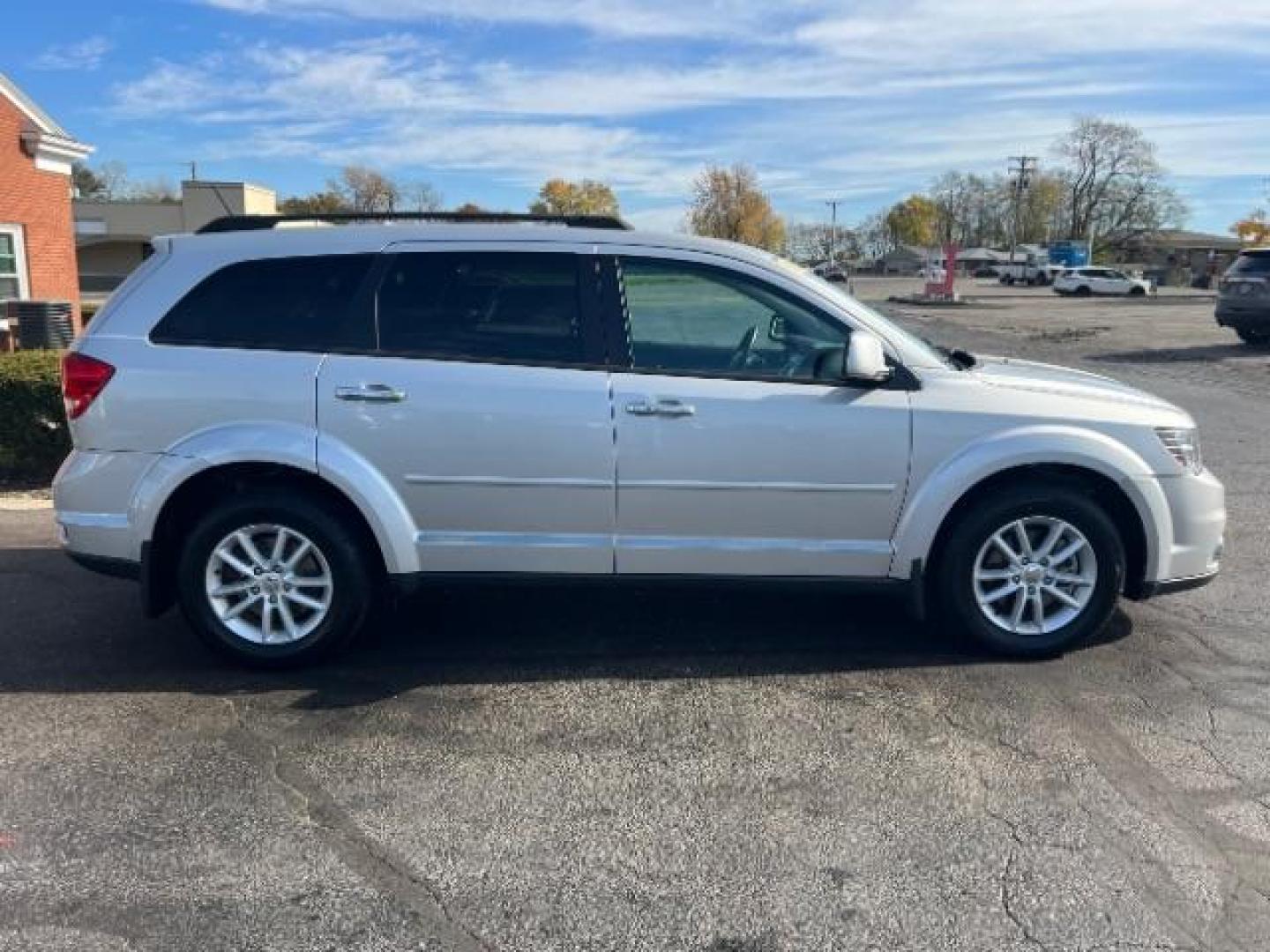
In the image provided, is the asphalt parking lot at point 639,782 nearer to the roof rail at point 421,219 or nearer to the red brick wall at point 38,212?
the roof rail at point 421,219

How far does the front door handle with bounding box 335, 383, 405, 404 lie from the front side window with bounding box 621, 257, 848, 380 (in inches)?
39.5

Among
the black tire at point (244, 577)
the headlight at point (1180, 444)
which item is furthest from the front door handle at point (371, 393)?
the headlight at point (1180, 444)

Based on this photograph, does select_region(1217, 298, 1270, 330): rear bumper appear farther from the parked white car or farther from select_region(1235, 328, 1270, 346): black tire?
the parked white car

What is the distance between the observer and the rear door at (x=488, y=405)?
4.36 meters

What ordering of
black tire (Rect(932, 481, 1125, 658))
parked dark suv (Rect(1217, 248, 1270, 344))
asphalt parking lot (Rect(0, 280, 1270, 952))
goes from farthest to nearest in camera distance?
parked dark suv (Rect(1217, 248, 1270, 344)) → black tire (Rect(932, 481, 1125, 658)) → asphalt parking lot (Rect(0, 280, 1270, 952))

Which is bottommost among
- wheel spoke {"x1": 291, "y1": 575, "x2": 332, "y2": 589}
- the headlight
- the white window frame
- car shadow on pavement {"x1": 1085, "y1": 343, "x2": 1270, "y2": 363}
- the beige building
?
wheel spoke {"x1": 291, "y1": 575, "x2": 332, "y2": 589}

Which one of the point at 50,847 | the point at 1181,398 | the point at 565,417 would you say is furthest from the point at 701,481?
the point at 1181,398

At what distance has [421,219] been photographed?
4863mm

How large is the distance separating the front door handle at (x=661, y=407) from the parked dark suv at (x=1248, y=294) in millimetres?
19192

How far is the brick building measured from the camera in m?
19.1

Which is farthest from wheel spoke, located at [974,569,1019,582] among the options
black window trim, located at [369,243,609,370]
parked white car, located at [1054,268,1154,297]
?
parked white car, located at [1054,268,1154,297]

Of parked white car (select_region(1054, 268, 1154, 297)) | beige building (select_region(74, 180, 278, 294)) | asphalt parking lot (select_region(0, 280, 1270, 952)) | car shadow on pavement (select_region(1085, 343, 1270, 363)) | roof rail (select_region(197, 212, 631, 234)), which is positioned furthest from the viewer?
parked white car (select_region(1054, 268, 1154, 297))

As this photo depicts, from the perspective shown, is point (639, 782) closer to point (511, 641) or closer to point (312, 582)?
point (511, 641)

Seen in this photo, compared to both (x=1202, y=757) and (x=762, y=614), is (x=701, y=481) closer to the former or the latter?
(x=762, y=614)
